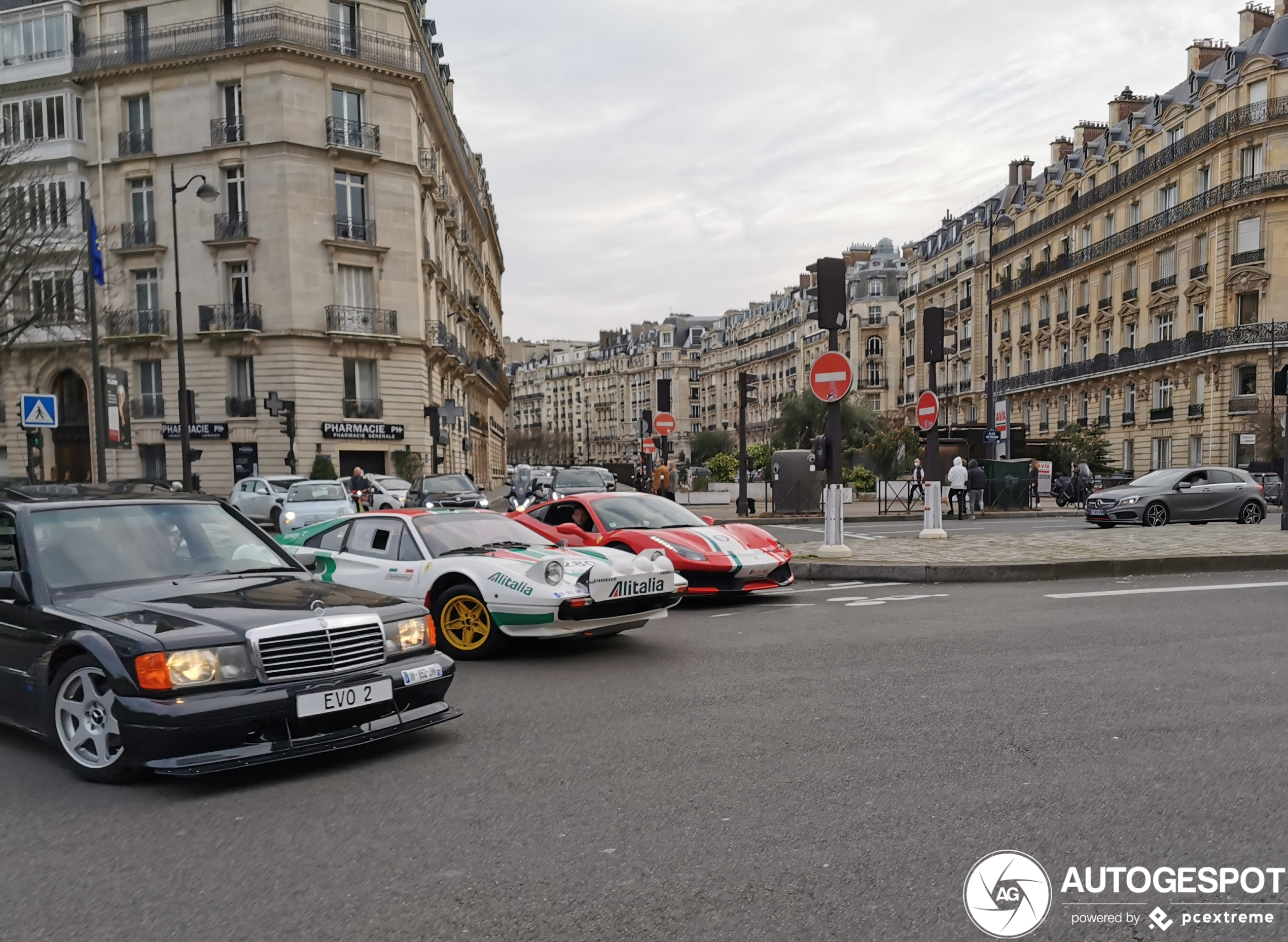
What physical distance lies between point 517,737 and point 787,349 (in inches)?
4477

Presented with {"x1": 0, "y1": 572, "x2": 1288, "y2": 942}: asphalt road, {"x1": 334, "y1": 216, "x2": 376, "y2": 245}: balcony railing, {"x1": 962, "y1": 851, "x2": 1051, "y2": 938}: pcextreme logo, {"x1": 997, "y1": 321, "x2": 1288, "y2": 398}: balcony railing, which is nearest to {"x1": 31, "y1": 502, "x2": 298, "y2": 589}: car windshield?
{"x1": 0, "y1": 572, "x2": 1288, "y2": 942}: asphalt road

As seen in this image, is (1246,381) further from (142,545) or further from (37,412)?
(142,545)

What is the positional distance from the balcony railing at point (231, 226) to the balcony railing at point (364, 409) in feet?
25.6

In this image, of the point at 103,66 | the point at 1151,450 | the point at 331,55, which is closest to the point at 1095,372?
the point at 1151,450

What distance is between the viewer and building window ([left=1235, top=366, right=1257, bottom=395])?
1809 inches

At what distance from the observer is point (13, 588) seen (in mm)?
5371

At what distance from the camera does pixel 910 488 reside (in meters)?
29.4

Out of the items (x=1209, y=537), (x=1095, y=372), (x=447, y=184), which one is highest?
(x=447, y=184)

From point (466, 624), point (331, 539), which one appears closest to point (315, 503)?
point (331, 539)

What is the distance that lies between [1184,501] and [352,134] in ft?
108

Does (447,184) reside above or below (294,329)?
above

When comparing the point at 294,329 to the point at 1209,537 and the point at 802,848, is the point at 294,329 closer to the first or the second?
the point at 1209,537

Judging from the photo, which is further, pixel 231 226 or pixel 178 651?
pixel 231 226

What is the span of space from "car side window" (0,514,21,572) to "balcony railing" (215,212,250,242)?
37431 millimetres
